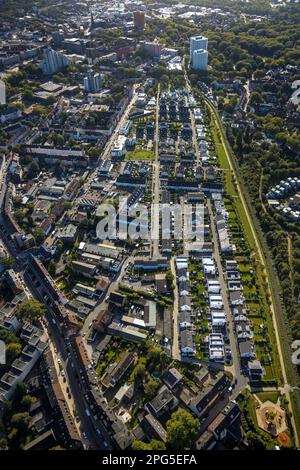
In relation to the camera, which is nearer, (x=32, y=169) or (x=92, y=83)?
(x=32, y=169)

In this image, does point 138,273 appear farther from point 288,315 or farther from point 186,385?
point 288,315

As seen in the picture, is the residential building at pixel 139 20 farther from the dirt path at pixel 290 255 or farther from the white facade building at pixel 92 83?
the dirt path at pixel 290 255

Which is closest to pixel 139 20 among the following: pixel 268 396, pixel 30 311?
pixel 30 311

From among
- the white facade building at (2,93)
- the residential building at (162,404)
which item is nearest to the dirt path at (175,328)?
the residential building at (162,404)

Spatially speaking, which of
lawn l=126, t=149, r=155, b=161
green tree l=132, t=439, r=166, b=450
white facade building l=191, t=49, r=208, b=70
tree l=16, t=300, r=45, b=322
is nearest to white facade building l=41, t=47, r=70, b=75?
white facade building l=191, t=49, r=208, b=70

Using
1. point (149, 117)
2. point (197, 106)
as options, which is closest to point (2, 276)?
point (149, 117)

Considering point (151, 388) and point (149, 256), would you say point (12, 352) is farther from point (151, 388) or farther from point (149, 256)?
point (149, 256)

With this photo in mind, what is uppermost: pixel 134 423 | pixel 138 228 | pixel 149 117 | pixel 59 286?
pixel 149 117
